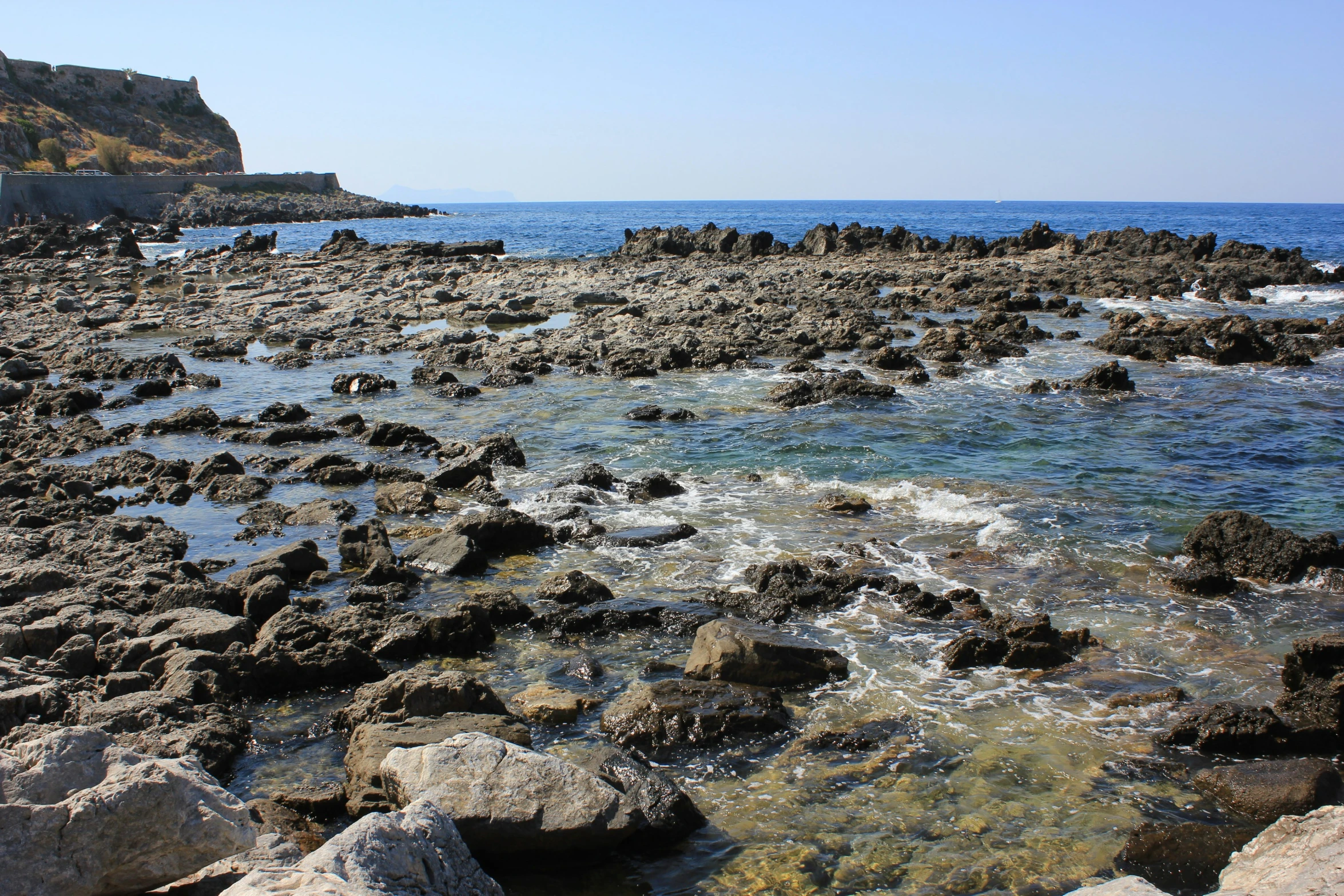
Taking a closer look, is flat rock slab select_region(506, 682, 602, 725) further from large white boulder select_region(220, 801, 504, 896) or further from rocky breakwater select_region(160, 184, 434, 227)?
rocky breakwater select_region(160, 184, 434, 227)

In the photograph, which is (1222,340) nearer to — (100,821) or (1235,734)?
(1235,734)

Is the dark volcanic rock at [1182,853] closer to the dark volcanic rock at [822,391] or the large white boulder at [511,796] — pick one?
the large white boulder at [511,796]

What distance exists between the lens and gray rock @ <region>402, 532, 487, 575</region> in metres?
12.7

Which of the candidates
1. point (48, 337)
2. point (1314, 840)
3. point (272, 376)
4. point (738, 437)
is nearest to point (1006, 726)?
point (1314, 840)

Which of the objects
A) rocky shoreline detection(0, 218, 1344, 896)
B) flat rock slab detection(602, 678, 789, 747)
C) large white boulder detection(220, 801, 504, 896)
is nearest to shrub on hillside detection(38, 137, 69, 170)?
rocky shoreline detection(0, 218, 1344, 896)

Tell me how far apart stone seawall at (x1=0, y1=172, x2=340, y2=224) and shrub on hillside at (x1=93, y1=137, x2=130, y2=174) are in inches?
132

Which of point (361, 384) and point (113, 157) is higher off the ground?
point (113, 157)

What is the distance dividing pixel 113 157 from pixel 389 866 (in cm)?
10854

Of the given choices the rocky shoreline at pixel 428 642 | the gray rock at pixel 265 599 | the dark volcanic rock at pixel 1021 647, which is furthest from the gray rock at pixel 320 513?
the dark volcanic rock at pixel 1021 647

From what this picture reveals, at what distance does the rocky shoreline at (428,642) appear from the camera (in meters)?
5.25

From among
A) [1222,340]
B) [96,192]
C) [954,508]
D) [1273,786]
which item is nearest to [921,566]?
[954,508]

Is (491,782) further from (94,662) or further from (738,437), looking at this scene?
(738,437)

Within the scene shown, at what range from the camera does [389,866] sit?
468cm

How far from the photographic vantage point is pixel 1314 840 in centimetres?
511
